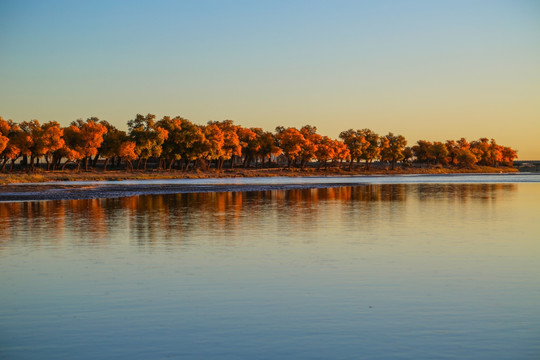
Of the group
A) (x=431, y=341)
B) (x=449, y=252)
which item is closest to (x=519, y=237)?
(x=449, y=252)

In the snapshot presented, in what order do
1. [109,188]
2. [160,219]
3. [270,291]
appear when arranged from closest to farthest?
[270,291], [160,219], [109,188]

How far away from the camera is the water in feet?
39.5

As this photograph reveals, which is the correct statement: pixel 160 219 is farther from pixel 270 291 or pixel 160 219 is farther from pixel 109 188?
pixel 109 188

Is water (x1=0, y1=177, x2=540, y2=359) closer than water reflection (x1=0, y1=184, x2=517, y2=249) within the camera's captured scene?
Yes

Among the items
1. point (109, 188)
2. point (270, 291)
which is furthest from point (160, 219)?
point (109, 188)

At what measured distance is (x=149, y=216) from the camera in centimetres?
3978

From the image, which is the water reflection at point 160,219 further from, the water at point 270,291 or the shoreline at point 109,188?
the shoreline at point 109,188

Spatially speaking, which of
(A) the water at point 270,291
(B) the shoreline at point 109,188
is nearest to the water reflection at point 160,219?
(A) the water at point 270,291

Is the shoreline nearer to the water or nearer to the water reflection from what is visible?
the water reflection

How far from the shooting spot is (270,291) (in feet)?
54.9

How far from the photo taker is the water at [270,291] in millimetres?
12031

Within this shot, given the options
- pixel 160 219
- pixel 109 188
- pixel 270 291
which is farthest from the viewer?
pixel 109 188

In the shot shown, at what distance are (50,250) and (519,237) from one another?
64.1 feet

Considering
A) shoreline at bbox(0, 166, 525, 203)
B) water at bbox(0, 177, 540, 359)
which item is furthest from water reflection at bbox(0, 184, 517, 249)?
shoreline at bbox(0, 166, 525, 203)
